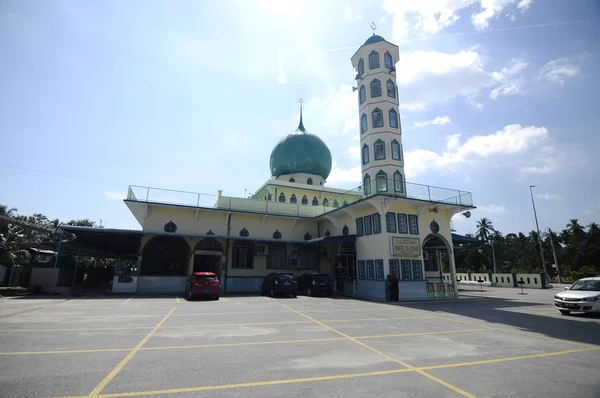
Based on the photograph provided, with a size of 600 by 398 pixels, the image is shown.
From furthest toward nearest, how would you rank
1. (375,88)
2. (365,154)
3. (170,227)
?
(375,88), (365,154), (170,227)

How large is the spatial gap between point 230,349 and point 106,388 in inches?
104

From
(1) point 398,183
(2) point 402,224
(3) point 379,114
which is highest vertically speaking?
(3) point 379,114

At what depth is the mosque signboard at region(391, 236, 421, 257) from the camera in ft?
61.3

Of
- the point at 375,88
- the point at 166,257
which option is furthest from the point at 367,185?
→ the point at 166,257

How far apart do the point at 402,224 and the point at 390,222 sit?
Answer: 101cm

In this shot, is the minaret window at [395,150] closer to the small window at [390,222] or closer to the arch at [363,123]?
the arch at [363,123]

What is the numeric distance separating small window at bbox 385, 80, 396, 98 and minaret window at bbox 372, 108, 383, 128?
1734 mm

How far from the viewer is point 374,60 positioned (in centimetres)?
2389

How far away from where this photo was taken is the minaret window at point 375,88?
23270 millimetres

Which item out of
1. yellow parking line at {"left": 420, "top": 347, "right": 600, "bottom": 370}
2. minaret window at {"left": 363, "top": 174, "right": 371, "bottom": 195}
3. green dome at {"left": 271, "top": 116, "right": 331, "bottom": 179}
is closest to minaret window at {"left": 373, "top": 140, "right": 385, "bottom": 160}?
minaret window at {"left": 363, "top": 174, "right": 371, "bottom": 195}

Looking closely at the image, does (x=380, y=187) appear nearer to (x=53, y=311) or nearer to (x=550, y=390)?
(x=550, y=390)

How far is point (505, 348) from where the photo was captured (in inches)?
273

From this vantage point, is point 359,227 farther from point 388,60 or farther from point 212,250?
point 388,60

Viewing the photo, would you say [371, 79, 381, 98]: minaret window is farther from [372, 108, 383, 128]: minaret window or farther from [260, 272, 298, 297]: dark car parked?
[260, 272, 298, 297]: dark car parked
